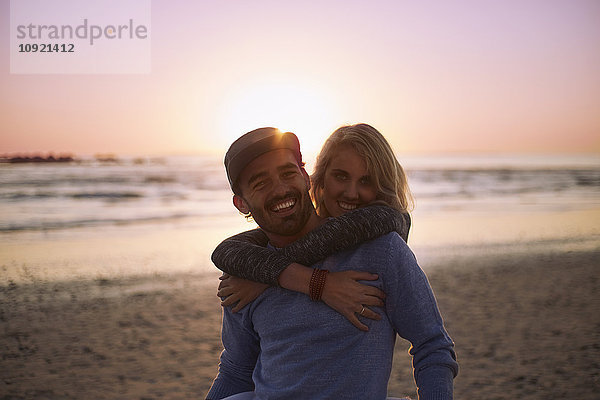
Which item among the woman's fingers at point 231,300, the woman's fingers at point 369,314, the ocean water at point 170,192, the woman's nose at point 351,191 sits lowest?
the ocean water at point 170,192

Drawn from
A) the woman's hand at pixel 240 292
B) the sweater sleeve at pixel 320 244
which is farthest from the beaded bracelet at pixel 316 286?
the woman's hand at pixel 240 292

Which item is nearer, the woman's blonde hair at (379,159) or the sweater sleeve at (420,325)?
the sweater sleeve at (420,325)

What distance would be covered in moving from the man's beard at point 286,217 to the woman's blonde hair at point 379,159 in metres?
0.56

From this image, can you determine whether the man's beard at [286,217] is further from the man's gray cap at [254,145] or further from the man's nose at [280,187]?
the man's gray cap at [254,145]

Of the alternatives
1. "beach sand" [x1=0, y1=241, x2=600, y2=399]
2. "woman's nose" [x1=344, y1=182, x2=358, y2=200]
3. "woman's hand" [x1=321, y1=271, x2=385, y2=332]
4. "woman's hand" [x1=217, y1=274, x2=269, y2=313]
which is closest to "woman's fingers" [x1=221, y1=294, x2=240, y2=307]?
"woman's hand" [x1=217, y1=274, x2=269, y2=313]

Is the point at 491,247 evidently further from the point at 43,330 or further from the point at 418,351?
the point at 418,351

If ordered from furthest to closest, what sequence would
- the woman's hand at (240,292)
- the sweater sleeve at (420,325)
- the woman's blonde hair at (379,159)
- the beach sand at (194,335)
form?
1. the beach sand at (194,335)
2. the woman's blonde hair at (379,159)
3. the woman's hand at (240,292)
4. the sweater sleeve at (420,325)

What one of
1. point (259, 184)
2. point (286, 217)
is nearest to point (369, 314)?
point (286, 217)

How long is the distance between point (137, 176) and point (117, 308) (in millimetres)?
23408

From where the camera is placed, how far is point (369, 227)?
2295mm

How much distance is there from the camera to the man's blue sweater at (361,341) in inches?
83.0

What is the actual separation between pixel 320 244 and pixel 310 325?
328 mm

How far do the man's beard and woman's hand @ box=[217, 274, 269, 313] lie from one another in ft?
0.83

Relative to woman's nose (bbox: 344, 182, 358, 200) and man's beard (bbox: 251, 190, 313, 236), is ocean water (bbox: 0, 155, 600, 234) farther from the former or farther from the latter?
man's beard (bbox: 251, 190, 313, 236)
